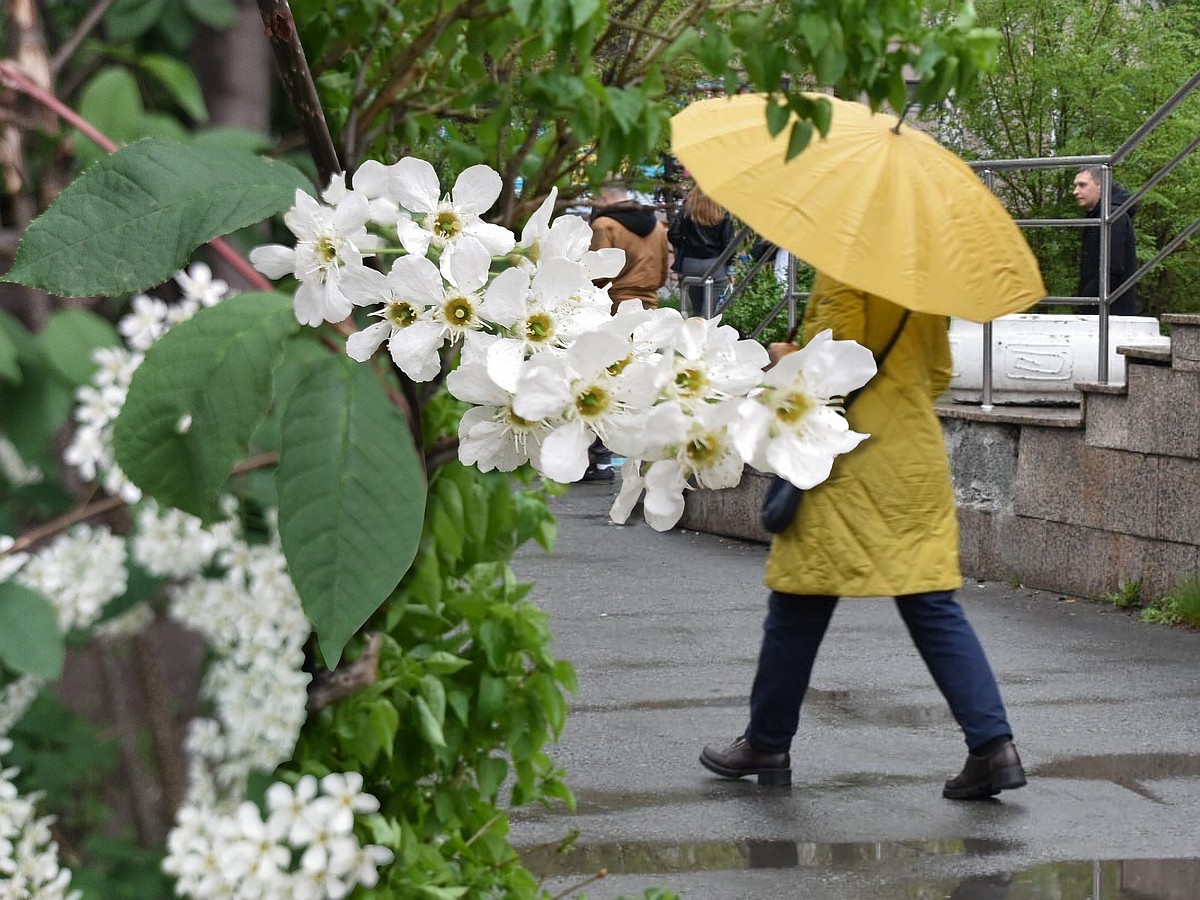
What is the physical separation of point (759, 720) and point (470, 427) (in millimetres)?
4906

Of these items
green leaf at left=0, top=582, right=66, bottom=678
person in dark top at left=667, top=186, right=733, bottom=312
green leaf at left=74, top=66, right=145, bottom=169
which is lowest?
person in dark top at left=667, top=186, right=733, bottom=312

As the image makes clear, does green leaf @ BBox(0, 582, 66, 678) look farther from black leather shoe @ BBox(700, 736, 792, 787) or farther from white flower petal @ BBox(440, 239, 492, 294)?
black leather shoe @ BBox(700, 736, 792, 787)

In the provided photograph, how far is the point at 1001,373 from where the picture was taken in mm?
9859

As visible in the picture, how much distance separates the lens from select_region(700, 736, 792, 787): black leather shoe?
18.7ft

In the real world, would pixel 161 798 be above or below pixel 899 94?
below

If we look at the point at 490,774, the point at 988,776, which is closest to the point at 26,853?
the point at 490,774

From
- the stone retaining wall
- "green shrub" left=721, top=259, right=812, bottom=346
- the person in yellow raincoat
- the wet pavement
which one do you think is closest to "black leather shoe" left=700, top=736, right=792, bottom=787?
the wet pavement

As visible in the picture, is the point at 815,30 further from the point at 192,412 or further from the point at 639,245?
the point at 639,245

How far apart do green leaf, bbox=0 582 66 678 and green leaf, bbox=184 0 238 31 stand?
0.39m

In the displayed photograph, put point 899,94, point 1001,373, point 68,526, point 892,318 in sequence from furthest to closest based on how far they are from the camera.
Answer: point 1001,373
point 892,318
point 899,94
point 68,526

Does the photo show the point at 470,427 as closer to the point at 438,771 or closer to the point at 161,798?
the point at 161,798

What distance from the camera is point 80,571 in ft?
3.70

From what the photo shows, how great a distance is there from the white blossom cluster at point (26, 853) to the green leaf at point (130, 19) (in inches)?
18.0

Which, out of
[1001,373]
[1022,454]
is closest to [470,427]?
[1022,454]
